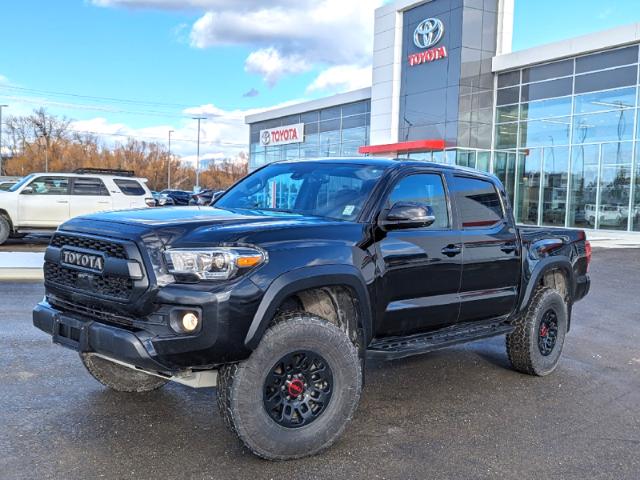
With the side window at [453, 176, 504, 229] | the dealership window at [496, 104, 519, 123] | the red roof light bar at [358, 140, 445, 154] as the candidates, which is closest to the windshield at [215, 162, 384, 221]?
the side window at [453, 176, 504, 229]

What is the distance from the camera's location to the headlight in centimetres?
371

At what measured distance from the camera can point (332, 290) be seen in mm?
4340

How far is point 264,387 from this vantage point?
3.86 metres

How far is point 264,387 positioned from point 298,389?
276mm

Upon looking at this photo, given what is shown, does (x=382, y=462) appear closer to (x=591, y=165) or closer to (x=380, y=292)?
(x=380, y=292)

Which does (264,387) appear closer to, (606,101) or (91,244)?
(91,244)

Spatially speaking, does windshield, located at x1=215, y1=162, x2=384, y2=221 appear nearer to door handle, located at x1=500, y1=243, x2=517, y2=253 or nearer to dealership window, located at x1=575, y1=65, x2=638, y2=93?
door handle, located at x1=500, y1=243, x2=517, y2=253

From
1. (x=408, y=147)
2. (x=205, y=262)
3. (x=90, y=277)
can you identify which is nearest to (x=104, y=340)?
(x=90, y=277)

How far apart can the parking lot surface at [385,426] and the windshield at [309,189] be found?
5.21 feet

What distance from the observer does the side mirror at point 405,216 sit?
14.6ft

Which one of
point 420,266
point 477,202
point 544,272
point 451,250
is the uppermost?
point 477,202

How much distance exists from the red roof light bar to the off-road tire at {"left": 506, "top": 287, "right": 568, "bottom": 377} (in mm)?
25155

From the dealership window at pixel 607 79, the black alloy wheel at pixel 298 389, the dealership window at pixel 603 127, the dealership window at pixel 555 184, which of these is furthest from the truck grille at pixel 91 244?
the dealership window at pixel 555 184

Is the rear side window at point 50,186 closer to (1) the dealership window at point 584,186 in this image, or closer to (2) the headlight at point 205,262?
(2) the headlight at point 205,262
